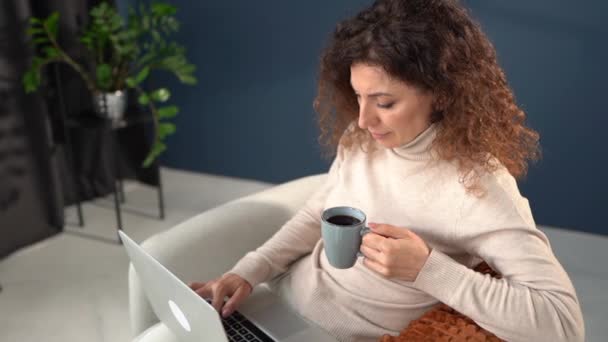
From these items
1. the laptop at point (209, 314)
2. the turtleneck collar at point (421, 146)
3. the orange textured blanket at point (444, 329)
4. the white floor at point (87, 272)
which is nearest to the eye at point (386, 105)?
the turtleneck collar at point (421, 146)

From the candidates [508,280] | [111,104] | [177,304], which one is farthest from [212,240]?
[111,104]

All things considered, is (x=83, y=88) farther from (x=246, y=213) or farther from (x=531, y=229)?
(x=531, y=229)

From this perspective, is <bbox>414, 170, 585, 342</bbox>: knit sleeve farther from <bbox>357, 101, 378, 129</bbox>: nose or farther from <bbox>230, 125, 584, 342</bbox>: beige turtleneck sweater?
Result: <bbox>357, 101, 378, 129</bbox>: nose

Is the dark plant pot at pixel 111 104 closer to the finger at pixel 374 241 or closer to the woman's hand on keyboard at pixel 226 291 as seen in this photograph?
the woman's hand on keyboard at pixel 226 291

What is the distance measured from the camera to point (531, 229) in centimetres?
97

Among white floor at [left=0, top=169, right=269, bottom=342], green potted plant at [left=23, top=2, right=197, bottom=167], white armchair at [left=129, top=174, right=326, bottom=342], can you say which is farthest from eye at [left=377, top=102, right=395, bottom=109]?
green potted plant at [left=23, top=2, right=197, bottom=167]

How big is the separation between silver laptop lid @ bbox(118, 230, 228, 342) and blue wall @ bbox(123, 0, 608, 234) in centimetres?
158

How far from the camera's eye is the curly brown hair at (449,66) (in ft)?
3.24

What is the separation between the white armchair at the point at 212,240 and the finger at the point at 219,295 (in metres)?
0.12

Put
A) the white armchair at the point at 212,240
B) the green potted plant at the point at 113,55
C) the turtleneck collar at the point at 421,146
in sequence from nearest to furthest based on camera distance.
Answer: the turtleneck collar at the point at 421,146 < the white armchair at the point at 212,240 < the green potted plant at the point at 113,55

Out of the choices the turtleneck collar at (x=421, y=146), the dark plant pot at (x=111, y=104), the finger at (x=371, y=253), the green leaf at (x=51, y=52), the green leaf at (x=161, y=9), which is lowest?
the dark plant pot at (x=111, y=104)

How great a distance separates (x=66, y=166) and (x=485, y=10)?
6.77ft

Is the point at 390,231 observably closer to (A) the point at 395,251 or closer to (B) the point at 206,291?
(A) the point at 395,251

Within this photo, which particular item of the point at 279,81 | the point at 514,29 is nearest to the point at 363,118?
the point at 514,29
